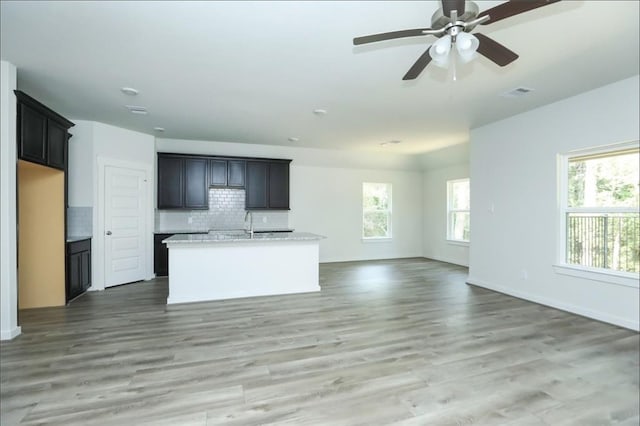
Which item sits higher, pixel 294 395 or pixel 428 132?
pixel 428 132

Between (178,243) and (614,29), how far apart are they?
195 inches

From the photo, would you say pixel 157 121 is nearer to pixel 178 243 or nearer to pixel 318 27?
pixel 178 243

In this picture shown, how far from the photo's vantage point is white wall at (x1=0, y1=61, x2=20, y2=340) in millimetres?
3084

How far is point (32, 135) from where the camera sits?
11.6ft

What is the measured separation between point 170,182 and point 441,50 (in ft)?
18.6

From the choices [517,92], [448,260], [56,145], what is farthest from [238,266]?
[448,260]

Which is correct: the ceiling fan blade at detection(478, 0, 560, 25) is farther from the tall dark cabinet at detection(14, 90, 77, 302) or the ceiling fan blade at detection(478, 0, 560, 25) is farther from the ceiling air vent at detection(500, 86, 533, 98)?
the tall dark cabinet at detection(14, 90, 77, 302)

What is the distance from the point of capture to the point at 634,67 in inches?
123

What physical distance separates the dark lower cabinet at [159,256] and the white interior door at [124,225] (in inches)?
9.2

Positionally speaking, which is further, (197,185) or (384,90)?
(197,185)

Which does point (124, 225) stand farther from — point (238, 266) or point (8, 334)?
point (8, 334)

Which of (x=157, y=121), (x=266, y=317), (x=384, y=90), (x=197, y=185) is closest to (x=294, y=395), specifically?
(x=266, y=317)

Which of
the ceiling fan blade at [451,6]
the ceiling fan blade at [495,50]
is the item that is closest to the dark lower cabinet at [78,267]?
the ceiling fan blade at [451,6]

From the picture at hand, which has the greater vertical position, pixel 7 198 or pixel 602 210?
pixel 7 198
